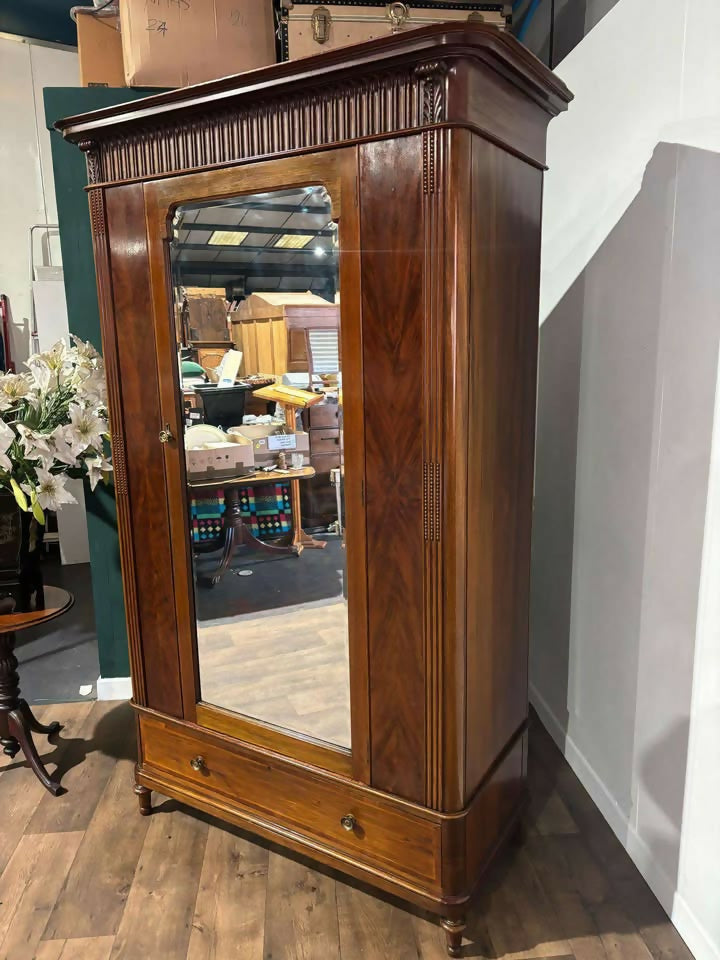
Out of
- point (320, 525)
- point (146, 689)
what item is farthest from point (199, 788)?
point (320, 525)

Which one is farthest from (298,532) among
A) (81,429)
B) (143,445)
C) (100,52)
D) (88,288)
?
(100,52)

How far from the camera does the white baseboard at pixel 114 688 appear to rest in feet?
8.84

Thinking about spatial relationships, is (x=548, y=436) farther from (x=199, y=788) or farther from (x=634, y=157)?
(x=199, y=788)

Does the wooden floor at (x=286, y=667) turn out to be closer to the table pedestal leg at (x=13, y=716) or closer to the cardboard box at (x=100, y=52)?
the table pedestal leg at (x=13, y=716)

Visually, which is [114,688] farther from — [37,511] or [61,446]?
[61,446]

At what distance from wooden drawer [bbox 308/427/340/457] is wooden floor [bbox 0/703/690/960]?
1.10 metres

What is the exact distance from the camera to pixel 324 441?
157 cm

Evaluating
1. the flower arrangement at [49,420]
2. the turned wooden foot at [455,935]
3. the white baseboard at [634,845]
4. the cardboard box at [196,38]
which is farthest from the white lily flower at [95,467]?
the white baseboard at [634,845]

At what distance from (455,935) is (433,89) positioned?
1.73 meters

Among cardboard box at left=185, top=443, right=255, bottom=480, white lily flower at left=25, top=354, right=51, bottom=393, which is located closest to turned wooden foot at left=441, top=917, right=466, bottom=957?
cardboard box at left=185, top=443, right=255, bottom=480

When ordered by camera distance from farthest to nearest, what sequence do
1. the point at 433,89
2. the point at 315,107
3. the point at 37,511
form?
the point at 37,511
the point at 315,107
the point at 433,89

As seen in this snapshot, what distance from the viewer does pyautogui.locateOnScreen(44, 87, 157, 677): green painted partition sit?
7.48ft

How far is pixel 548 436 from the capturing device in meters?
2.31

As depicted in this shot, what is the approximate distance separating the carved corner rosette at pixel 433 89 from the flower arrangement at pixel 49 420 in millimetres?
1269
